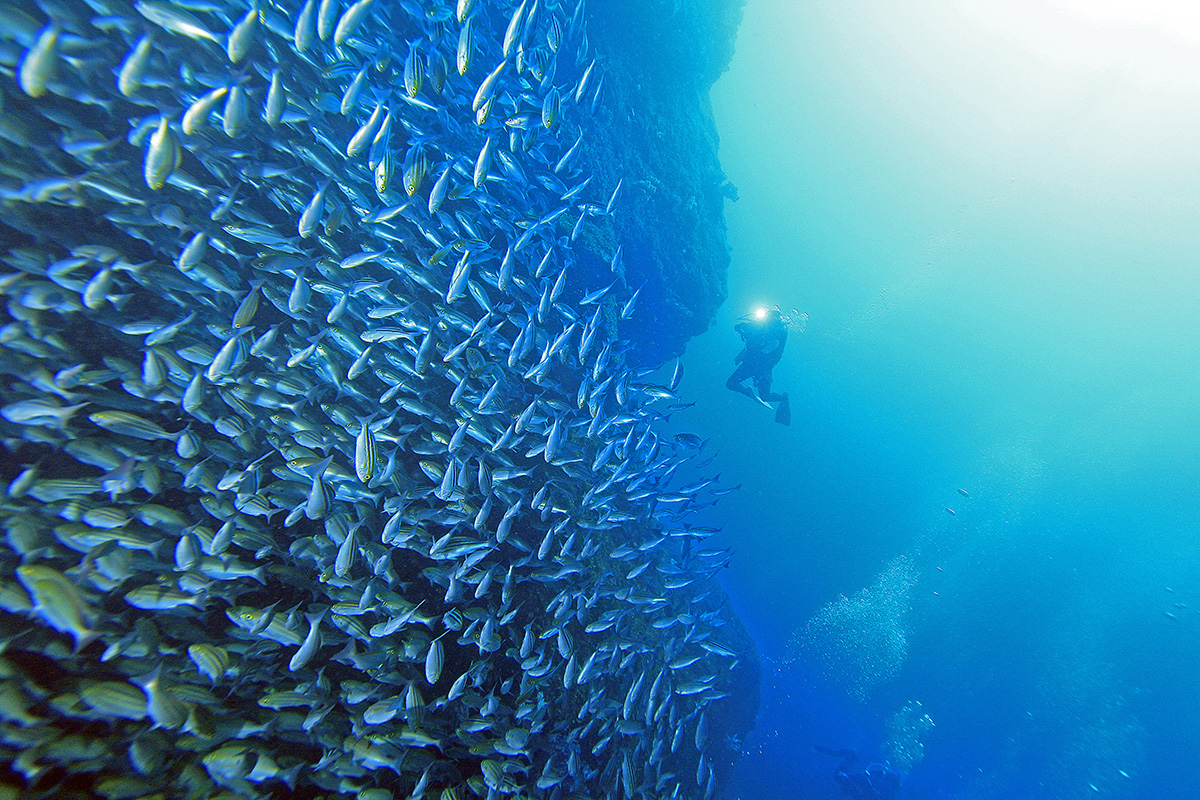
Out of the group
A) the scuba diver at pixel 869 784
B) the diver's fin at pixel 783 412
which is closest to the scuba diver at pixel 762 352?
the diver's fin at pixel 783 412

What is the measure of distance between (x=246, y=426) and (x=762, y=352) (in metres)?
13.5

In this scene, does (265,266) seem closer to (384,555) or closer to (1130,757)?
(384,555)

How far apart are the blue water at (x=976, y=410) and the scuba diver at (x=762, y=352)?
10.2 m

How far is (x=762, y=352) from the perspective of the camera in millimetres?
13961

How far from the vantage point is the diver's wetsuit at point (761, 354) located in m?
13.8

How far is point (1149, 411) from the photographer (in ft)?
143

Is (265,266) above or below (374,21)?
below

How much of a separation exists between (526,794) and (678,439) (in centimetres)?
451

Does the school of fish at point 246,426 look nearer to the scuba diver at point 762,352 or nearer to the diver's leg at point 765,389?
the scuba diver at point 762,352

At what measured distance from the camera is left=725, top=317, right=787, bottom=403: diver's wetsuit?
13.8 meters

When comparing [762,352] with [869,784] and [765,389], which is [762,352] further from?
[869,784]

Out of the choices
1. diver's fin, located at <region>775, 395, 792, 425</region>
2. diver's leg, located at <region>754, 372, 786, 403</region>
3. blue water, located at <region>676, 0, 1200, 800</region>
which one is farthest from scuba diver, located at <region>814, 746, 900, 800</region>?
diver's leg, located at <region>754, 372, 786, 403</region>

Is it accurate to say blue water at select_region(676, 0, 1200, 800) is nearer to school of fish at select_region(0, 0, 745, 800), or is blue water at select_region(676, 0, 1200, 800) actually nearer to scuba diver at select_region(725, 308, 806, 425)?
scuba diver at select_region(725, 308, 806, 425)

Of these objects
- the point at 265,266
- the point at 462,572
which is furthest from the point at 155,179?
the point at 462,572
